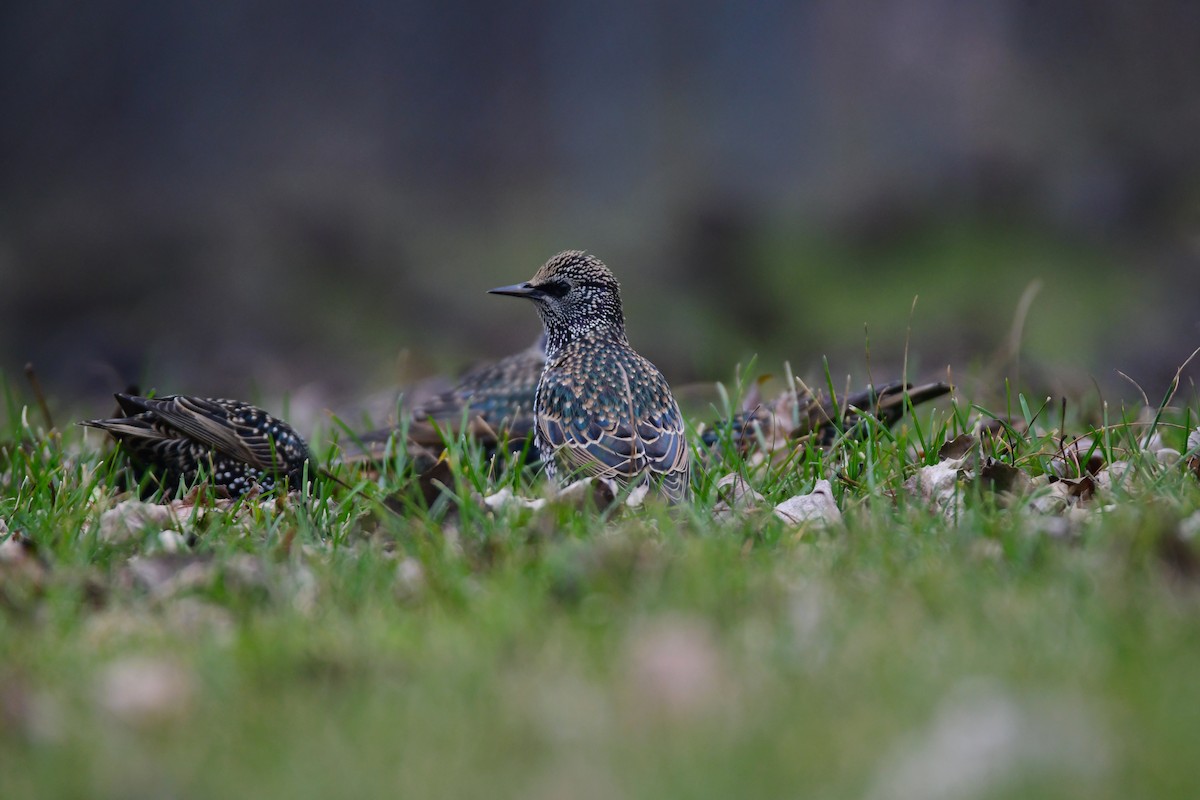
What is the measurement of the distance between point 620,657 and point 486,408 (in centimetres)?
391

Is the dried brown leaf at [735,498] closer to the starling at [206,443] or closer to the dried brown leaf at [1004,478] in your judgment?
the dried brown leaf at [1004,478]

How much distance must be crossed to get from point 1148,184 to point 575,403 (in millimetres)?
7711

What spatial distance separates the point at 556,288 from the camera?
6094mm

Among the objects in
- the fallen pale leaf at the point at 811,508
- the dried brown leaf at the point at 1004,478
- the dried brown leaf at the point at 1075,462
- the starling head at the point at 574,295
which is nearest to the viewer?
the fallen pale leaf at the point at 811,508

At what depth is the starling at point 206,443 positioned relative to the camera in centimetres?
506

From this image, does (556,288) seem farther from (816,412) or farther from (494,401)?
(816,412)

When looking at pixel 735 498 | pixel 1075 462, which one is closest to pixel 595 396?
pixel 735 498

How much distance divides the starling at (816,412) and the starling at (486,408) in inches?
40.0

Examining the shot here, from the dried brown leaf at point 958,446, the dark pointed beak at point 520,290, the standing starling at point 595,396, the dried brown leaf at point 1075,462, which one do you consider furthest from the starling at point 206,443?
the dried brown leaf at point 1075,462

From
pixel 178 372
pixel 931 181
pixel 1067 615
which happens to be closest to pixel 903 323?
pixel 931 181

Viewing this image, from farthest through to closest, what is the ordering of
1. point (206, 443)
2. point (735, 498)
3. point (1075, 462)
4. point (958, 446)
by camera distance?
point (206, 443)
point (958, 446)
point (1075, 462)
point (735, 498)

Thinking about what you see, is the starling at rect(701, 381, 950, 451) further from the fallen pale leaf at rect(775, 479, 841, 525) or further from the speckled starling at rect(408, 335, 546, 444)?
the speckled starling at rect(408, 335, 546, 444)

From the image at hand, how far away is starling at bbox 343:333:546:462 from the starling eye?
44 centimetres

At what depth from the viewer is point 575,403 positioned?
5.11 m
